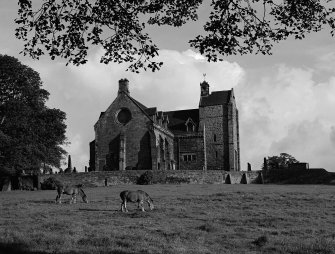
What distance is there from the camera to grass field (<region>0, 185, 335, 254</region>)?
17359mm

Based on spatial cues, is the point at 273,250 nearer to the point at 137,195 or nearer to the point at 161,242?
the point at 161,242

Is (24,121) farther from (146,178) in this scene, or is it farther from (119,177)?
(146,178)

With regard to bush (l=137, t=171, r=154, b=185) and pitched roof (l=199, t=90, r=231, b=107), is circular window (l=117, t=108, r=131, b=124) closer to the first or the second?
bush (l=137, t=171, r=154, b=185)

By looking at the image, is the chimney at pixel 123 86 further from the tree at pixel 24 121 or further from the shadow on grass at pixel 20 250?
the shadow on grass at pixel 20 250

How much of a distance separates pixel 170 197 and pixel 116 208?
6931 millimetres

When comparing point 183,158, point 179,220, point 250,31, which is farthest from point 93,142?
point 250,31

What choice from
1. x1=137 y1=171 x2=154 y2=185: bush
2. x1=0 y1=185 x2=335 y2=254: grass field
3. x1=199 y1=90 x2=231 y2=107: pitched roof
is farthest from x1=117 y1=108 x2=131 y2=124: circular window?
x1=0 y1=185 x2=335 y2=254: grass field

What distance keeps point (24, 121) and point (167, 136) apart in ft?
97.8

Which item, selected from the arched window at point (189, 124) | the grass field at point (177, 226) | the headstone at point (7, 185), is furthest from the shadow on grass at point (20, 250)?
the arched window at point (189, 124)

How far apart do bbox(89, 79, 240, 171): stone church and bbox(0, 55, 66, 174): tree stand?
17.2 meters

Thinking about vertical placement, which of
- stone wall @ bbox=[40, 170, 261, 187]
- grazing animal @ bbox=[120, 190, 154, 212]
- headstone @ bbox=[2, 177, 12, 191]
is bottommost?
grazing animal @ bbox=[120, 190, 154, 212]

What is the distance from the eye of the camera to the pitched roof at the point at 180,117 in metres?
80.8

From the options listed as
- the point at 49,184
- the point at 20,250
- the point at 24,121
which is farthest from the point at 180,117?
the point at 20,250

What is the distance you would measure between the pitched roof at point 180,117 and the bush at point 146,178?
24.6m
